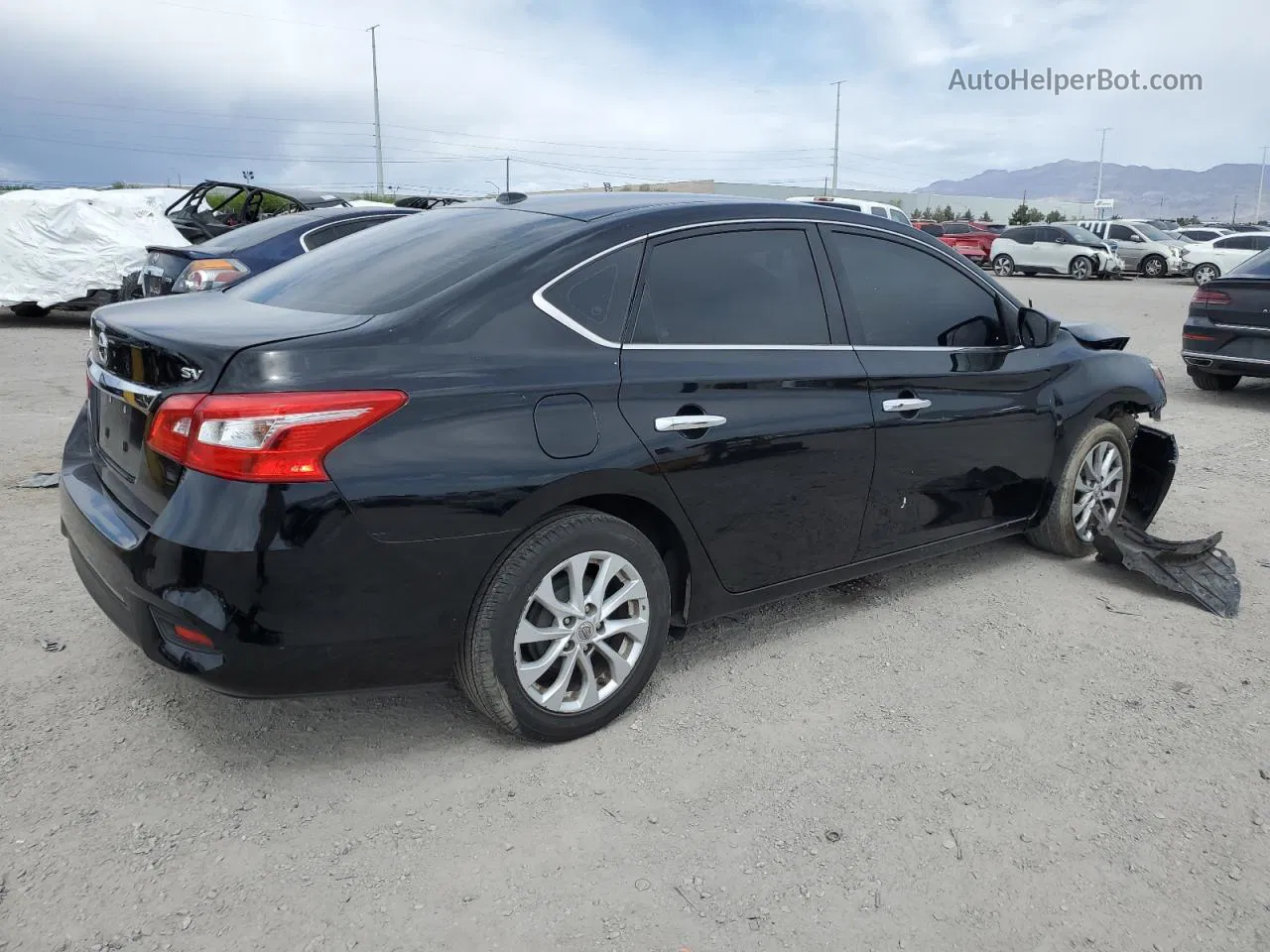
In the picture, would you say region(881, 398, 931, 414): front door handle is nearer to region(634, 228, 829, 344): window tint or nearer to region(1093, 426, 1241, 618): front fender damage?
region(634, 228, 829, 344): window tint

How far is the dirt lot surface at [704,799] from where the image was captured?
2389 millimetres

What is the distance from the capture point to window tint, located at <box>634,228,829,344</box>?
3.26 m

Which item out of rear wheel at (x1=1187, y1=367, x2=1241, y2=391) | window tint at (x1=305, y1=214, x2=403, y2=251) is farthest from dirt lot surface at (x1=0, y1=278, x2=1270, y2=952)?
rear wheel at (x1=1187, y1=367, x2=1241, y2=391)

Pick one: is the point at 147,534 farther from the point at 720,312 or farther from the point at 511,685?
the point at 720,312

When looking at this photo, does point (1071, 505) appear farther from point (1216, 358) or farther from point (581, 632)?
point (1216, 358)

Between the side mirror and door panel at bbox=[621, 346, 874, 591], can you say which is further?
the side mirror

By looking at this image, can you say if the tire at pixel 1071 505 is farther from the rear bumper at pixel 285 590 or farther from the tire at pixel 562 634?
the rear bumper at pixel 285 590

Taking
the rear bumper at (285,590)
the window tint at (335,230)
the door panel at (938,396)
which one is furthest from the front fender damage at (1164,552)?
the window tint at (335,230)

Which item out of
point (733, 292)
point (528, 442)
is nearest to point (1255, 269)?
point (733, 292)

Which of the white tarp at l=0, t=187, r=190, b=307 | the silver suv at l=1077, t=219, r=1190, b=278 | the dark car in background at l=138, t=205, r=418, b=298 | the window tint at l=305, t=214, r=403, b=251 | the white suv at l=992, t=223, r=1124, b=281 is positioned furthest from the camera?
the silver suv at l=1077, t=219, r=1190, b=278

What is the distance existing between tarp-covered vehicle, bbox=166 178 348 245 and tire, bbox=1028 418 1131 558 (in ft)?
33.3

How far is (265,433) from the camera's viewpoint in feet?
8.27

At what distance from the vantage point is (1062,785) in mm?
2971

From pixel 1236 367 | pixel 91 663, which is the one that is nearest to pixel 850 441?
pixel 91 663
